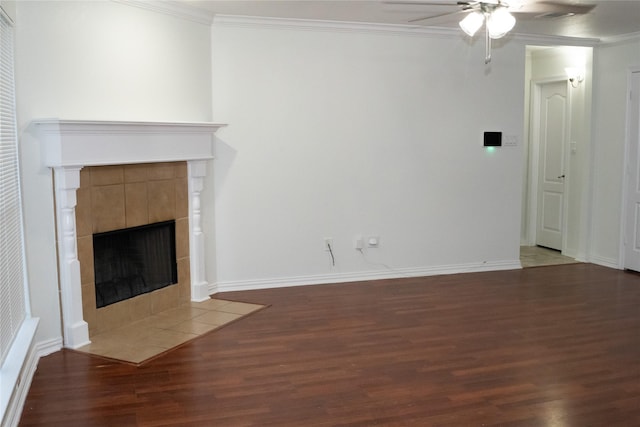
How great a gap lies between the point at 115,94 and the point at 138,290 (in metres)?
1.51

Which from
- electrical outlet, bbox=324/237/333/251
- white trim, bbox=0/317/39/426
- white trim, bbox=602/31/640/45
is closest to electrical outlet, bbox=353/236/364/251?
electrical outlet, bbox=324/237/333/251

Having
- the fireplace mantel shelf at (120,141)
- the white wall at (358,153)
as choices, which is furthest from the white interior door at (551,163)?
the fireplace mantel shelf at (120,141)

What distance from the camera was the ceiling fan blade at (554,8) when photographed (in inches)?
164

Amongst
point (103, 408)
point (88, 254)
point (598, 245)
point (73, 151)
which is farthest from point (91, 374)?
→ point (598, 245)

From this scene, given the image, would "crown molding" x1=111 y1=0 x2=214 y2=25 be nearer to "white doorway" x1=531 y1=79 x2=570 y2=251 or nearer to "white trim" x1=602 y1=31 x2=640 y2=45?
"white trim" x1=602 y1=31 x2=640 y2=45

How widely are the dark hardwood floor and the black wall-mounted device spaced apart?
174cm

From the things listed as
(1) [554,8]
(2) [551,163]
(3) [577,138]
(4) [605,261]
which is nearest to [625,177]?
(3) [577,138]

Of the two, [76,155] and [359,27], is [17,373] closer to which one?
[76,155]

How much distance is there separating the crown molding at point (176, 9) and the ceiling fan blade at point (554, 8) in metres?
2.54

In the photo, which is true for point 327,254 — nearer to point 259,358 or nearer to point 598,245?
point 259,358

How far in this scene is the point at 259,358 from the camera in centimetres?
397

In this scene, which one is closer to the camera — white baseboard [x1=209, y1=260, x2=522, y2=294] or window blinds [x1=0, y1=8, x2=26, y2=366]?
window blinds [x1=0, y1=8, x2=26, y2=366]

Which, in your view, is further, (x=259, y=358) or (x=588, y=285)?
(x=588, y=285)

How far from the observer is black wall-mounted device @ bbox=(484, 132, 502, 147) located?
6383 millimetres
